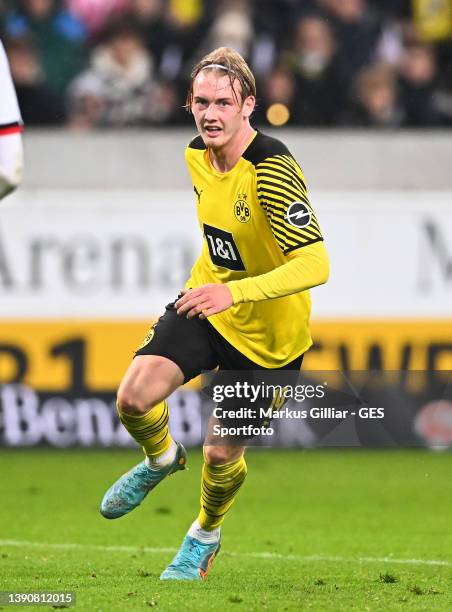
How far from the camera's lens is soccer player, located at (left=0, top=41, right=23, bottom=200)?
434 centimetres

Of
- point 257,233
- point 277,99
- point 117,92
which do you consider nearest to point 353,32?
point 277,99

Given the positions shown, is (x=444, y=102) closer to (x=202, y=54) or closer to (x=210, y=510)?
(x=202, y=54)

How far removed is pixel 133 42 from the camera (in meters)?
13.4

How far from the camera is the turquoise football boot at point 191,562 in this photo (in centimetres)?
677

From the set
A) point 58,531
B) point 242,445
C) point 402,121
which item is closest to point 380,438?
point 242,445

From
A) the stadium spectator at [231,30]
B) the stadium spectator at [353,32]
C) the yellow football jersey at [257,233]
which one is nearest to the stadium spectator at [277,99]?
the stadium spectator at [231,30]

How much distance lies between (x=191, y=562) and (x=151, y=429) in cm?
70

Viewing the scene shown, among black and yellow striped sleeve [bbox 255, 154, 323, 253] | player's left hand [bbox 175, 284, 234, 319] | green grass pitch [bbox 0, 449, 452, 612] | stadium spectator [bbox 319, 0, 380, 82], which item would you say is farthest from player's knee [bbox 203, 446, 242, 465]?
stadium spectator [bbox 319, 0, 380, 82]

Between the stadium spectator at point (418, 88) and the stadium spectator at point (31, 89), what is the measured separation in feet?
11.1

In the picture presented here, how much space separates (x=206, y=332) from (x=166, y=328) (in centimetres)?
22

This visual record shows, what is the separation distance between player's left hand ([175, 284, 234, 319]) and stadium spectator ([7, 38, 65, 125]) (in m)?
7.73

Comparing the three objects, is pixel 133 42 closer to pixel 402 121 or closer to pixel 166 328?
pixel 402 121

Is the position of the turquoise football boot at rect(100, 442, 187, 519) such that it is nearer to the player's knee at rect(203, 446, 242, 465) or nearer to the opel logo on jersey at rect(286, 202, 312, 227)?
the player's knee at rect(203, 446, 242, 465)

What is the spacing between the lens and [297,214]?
6176 millimetres
